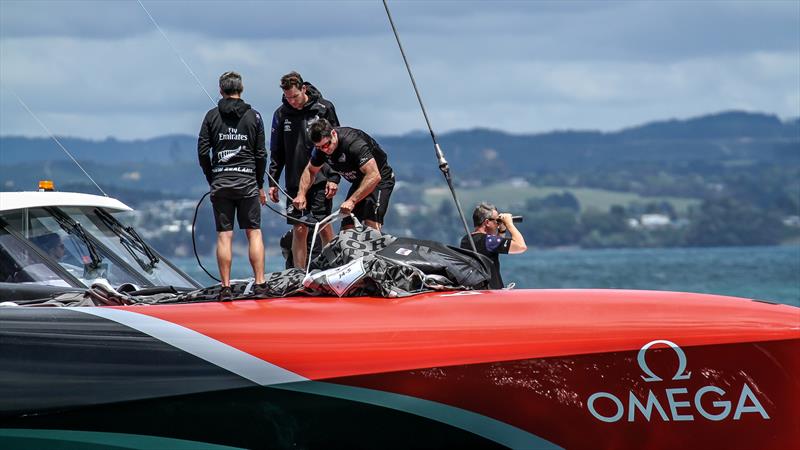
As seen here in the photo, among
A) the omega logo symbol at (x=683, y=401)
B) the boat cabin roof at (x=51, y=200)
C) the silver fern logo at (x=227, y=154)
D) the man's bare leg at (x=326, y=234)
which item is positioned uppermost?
the silver fern logo at (x=227, y=154)

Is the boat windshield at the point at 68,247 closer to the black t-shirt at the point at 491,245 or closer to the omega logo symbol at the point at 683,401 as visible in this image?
the black t-shirt at the point at 491,245

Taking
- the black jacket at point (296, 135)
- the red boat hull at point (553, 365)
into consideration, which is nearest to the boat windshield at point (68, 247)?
the black jacket at point (296, 135)

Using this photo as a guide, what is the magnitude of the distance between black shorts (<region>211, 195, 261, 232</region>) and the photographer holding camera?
1.41 meters

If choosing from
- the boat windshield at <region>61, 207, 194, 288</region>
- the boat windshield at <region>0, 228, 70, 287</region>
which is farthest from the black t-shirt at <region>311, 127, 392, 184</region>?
the boat windshield at <region>0, 228, 70, 287</region>

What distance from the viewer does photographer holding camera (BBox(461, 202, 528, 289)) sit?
9.23 m

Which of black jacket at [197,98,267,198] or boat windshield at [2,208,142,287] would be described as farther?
boat windshield at [2,208,142,287]

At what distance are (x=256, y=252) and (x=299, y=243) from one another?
919 millimetres

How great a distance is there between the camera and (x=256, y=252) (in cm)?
947

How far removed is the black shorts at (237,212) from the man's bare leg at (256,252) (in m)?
0.05

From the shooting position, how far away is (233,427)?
7.84 m

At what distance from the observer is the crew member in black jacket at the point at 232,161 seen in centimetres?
947

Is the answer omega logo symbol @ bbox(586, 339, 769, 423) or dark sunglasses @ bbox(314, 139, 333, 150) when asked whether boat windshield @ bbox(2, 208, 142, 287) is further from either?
omega logo symbol @ bbox(586, 339, 769, 423)

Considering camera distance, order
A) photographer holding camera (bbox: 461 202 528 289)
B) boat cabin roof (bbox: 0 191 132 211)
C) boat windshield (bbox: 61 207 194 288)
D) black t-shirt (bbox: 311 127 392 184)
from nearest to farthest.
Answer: photographer holding camera (bbox: 461 202 528 289), boat cabin roof (bbox: 0 191 132 211), black t-shirt (bbox: 311 127 392 184), boat windshield (bbox: 61 207 194 288)

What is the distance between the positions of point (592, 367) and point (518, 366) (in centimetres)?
39
